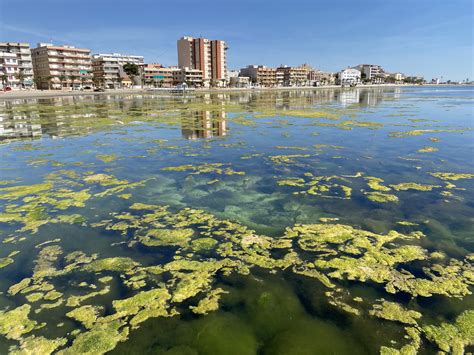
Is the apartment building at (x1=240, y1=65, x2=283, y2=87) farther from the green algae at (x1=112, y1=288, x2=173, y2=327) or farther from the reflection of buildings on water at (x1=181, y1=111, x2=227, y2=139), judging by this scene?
the green algae at (x1=112, y1=288, x2=173, y2=327)

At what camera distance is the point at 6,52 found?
9806 centimetres

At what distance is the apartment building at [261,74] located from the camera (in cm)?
17938

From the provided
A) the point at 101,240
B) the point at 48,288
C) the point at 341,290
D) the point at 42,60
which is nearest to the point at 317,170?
the point at 341,290

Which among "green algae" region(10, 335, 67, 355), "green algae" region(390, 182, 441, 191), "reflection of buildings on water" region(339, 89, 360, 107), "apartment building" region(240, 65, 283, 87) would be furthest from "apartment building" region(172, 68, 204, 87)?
"green algae" region(10, 335, 67, 355)

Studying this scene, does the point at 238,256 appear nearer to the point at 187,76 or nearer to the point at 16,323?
the point at 16,323

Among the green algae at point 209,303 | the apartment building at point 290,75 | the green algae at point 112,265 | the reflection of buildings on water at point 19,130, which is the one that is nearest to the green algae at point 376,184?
the green algae at point 209,303

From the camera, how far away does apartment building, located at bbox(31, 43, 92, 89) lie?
4227 inches

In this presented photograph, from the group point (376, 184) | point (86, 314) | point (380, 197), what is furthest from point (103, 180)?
point (376, 184)

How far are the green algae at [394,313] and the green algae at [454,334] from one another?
0.68ft

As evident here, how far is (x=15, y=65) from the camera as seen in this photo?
322 ft

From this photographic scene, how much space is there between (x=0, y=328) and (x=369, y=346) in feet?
16.8

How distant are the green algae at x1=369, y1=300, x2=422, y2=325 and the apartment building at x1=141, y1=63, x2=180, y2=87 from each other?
144626 mm

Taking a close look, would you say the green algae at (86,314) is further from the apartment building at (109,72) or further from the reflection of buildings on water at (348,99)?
the apartment building at (109,72)

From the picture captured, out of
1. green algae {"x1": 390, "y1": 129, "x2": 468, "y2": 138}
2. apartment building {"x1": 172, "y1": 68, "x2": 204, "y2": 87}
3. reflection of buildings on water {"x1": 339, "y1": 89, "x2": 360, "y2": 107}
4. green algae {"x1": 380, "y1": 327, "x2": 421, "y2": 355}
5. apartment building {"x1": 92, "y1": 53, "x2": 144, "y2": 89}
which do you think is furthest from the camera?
apartment building {"x1": 172, "y1": 68, "x2": 204, "y2": 87}
